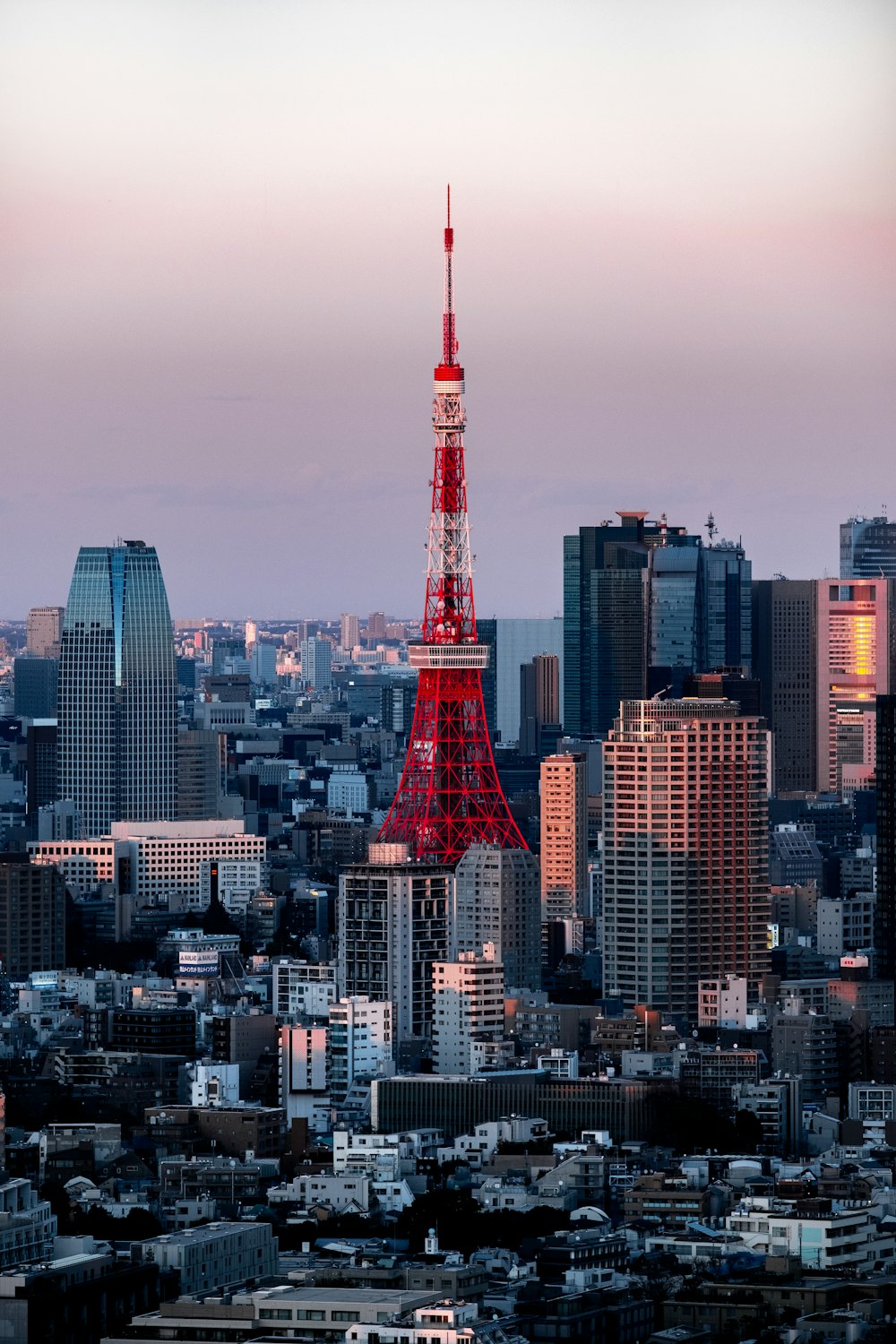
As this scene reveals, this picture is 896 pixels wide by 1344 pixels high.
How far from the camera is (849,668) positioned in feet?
196

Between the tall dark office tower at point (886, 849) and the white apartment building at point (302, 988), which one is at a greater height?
the tall dark office tower at point (886, 849)

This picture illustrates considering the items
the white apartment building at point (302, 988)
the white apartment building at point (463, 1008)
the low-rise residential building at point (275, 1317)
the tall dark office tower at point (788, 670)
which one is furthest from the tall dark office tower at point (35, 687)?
the low-rise residential building at point (275, 1317)

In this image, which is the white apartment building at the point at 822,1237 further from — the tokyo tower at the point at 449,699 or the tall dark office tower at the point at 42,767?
the tall dark office tower at the point at 42,767

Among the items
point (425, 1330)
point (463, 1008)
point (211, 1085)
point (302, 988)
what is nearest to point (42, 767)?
point (302, 988)

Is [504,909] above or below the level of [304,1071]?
above

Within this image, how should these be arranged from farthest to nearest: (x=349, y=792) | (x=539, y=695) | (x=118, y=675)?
(x=539, y=695) → (x=349, y=792) → (x=118, y=675)

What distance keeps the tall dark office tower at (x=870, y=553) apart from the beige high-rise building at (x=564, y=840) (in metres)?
18.8

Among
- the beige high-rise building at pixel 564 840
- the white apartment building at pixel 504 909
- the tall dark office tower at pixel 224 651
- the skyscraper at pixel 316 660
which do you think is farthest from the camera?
the skyscraper at pixel 316 660

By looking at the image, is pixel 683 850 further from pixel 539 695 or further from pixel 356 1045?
pixel 539 695

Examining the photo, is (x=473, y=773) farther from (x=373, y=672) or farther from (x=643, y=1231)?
(x=373, y=672)

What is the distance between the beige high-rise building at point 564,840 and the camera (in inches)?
1630

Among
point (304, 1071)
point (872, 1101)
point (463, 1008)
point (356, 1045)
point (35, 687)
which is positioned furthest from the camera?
point (35, 687)

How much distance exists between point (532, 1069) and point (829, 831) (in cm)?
1797

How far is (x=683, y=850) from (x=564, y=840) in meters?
5.18
